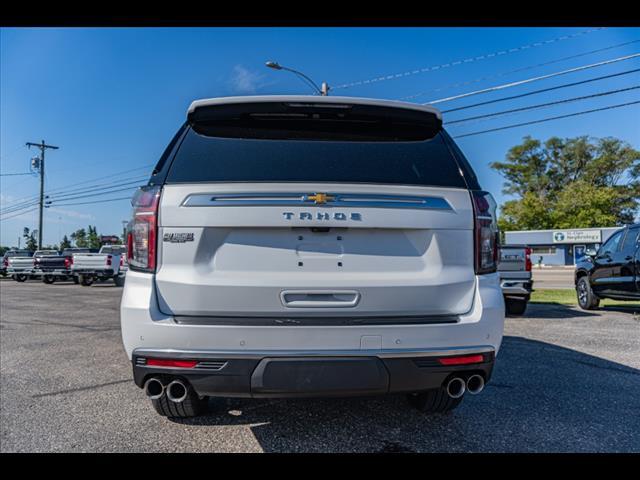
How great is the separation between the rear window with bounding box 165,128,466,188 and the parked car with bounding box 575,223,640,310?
26.3 ft

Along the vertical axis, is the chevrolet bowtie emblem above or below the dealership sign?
below

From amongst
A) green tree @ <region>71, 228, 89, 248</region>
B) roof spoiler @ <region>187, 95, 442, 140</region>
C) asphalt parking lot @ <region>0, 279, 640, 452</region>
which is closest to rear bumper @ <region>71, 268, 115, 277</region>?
asphalt parking lot @ <region>0, 279, 640, 452</region>

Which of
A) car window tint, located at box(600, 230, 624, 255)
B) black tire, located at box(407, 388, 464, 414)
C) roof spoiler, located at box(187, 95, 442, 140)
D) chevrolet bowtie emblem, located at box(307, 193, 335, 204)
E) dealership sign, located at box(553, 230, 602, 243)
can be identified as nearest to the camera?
chevrolet bowtie emblem, located at box(307, 193, 335, 204)

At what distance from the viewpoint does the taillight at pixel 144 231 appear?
7.60 ft

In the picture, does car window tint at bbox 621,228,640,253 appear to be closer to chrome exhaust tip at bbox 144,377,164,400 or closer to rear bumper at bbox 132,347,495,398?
rear bumper at bbox 132,347,495,398

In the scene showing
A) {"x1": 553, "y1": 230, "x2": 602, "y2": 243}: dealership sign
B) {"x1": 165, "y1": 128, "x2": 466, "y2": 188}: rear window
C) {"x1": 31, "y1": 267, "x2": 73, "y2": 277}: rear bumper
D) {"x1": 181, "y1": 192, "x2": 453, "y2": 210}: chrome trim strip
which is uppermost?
{"x1": 553, "y1": 230, "x2": 602, "y2": 243}: dealership sign

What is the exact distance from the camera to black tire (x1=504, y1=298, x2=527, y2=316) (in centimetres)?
855

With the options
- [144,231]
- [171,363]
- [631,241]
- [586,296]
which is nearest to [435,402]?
[171,363]

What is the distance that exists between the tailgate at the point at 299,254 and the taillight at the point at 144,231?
5 cm

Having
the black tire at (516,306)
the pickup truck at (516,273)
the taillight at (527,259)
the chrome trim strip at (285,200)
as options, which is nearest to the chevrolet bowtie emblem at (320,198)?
the chrome trim strip at (285,200)

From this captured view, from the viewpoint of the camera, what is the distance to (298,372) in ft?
7.16
